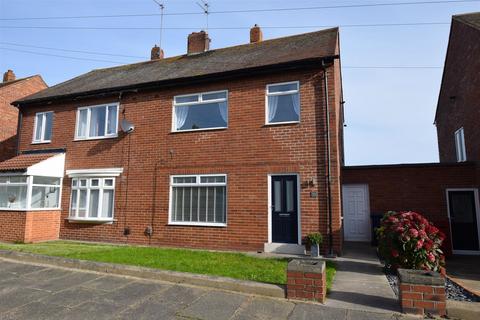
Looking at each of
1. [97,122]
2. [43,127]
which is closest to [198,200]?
[97,122]

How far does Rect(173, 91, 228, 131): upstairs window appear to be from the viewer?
34.0 ft

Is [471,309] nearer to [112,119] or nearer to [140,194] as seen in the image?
[140,194]

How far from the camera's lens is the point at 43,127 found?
13.2 m

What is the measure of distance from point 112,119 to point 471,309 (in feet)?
37.8

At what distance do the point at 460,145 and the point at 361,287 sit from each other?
34.1 feet

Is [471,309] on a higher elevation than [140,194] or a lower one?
lower

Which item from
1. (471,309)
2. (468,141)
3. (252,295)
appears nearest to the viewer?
(471,309)

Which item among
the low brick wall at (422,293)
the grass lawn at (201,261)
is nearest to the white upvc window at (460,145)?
the grass lawn at (201,261)

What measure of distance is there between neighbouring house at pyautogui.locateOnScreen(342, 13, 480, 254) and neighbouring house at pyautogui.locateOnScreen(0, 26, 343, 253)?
298 centimetres

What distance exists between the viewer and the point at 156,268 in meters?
6.39

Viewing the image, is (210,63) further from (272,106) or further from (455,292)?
(455,292)

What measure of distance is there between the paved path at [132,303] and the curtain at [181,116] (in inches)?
230

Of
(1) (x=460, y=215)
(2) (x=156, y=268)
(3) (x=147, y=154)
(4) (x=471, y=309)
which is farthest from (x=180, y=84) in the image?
(1) (x=460, y=215)

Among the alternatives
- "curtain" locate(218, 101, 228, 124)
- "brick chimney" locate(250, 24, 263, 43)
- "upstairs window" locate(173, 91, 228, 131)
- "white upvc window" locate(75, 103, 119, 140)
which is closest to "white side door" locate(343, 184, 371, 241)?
"curtain" locate(218, 101, 228, 124)
